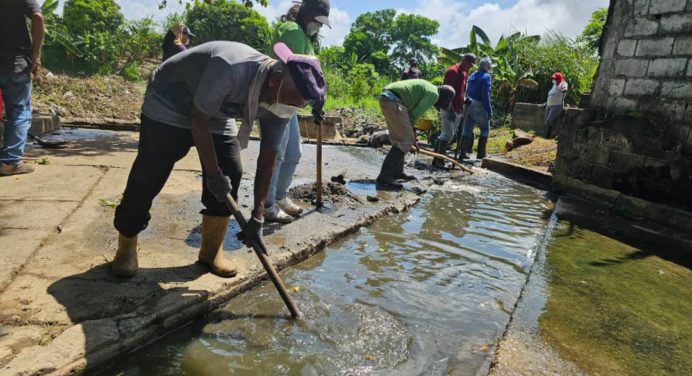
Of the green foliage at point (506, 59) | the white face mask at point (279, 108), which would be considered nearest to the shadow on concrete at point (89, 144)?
the white face mask at point (279, 108)

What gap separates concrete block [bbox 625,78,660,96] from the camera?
553 centimetres

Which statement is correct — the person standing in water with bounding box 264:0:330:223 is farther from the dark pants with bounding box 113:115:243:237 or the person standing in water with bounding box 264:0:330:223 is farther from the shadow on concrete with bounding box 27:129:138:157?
the shadow on concrete with bounding box 27:129:138:157

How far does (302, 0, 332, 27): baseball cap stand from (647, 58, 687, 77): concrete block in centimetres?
412

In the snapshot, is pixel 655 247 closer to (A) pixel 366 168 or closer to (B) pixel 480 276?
(B) pixel 480 276

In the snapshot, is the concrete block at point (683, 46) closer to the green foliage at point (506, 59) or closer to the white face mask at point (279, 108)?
the white face mask at point (279, 108)

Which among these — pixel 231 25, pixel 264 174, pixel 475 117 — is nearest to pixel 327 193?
pixel 264 174

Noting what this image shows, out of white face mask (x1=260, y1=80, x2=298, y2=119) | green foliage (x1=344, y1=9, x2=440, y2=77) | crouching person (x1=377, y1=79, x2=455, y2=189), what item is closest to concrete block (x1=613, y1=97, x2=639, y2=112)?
crouching person (x1=377, y1=79, x2=455, y2=189)

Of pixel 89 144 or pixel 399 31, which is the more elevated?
pixel 399 31

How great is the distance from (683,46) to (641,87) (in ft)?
2.04

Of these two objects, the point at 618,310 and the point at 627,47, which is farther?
the point at 627,47

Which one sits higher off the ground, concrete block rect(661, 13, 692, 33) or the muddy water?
concrete block rect(661, 13, 692, 33)

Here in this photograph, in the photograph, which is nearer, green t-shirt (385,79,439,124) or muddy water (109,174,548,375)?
muddy water (109,174,548,375)

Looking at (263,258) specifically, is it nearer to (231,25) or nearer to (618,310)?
(618,310)

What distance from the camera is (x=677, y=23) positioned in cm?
523
